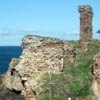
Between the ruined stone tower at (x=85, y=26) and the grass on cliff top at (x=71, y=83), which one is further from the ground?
the ruined stone tower at (x=85, y=26)

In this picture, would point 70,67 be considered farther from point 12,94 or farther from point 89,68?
point 12,94

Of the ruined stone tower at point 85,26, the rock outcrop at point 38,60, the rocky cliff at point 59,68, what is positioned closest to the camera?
the rocky cliff at point 59,68

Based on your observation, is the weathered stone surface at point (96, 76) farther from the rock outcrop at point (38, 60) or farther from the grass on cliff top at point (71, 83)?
the rock outcrop at point (38, 60)

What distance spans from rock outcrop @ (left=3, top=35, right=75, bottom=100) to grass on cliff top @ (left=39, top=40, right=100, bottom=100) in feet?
3.41

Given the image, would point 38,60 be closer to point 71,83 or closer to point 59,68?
point 59,68

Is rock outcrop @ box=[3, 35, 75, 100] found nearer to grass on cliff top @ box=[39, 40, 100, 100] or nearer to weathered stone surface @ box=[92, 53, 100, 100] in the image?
grass on cliff top @ box=[39, 40, 100, 100]

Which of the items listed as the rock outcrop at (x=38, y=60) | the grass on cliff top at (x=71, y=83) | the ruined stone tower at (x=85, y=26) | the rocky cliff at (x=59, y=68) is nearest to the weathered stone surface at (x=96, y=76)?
the rocky cliff at (x=59, y=68)

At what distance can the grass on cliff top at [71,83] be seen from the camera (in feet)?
154

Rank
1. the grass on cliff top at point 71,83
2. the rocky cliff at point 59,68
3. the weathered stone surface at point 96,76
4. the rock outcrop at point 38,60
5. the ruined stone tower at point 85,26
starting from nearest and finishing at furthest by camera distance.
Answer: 1. the weathered stone surface at point 96,76
2. the grass on cliff top at point 71,83
3. the rocky cliff at point 59,68
4. the rock outcrop at point 38,60
5. the ruined stone tower at point 85,26

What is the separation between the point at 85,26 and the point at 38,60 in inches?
294

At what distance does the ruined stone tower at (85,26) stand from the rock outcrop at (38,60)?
342 cm

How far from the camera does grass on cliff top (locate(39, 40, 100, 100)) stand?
47.0m

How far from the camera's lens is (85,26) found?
2144 inches

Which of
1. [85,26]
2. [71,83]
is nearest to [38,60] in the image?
[71,83]
